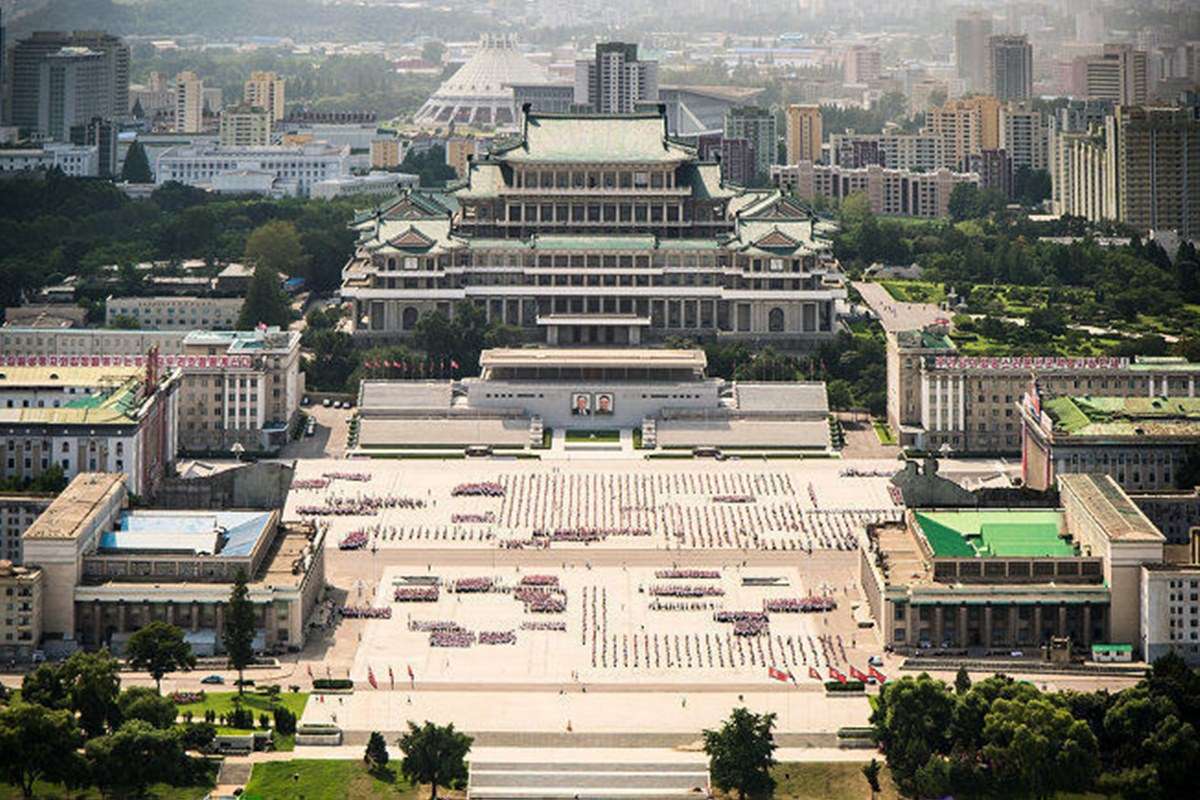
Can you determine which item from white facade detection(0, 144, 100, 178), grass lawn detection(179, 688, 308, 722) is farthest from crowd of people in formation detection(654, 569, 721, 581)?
white facade detection(0, 144, 100, 178)

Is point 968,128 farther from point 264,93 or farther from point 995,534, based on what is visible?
point 995,534

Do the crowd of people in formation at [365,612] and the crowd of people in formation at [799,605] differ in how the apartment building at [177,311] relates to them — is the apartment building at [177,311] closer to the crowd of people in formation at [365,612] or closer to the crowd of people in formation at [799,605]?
the crowd of people in formation at [365,612]

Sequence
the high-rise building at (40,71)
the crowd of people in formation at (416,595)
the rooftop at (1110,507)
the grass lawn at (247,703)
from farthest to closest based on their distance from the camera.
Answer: the high-rise building at (40,71) < the crowd of people in formation at (416,595) < the rooftop at (1110,507) < the grass lawn at (247,703)

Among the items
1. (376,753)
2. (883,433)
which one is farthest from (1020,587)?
(883,433)

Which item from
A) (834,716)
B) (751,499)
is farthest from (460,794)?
(751,499)

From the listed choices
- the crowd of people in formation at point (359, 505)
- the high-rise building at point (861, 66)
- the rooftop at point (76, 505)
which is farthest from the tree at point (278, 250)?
the high-rise building at point (861, 66)

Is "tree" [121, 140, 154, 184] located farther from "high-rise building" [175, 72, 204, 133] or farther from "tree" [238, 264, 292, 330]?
"tree" [238, 264, 292, 330]
